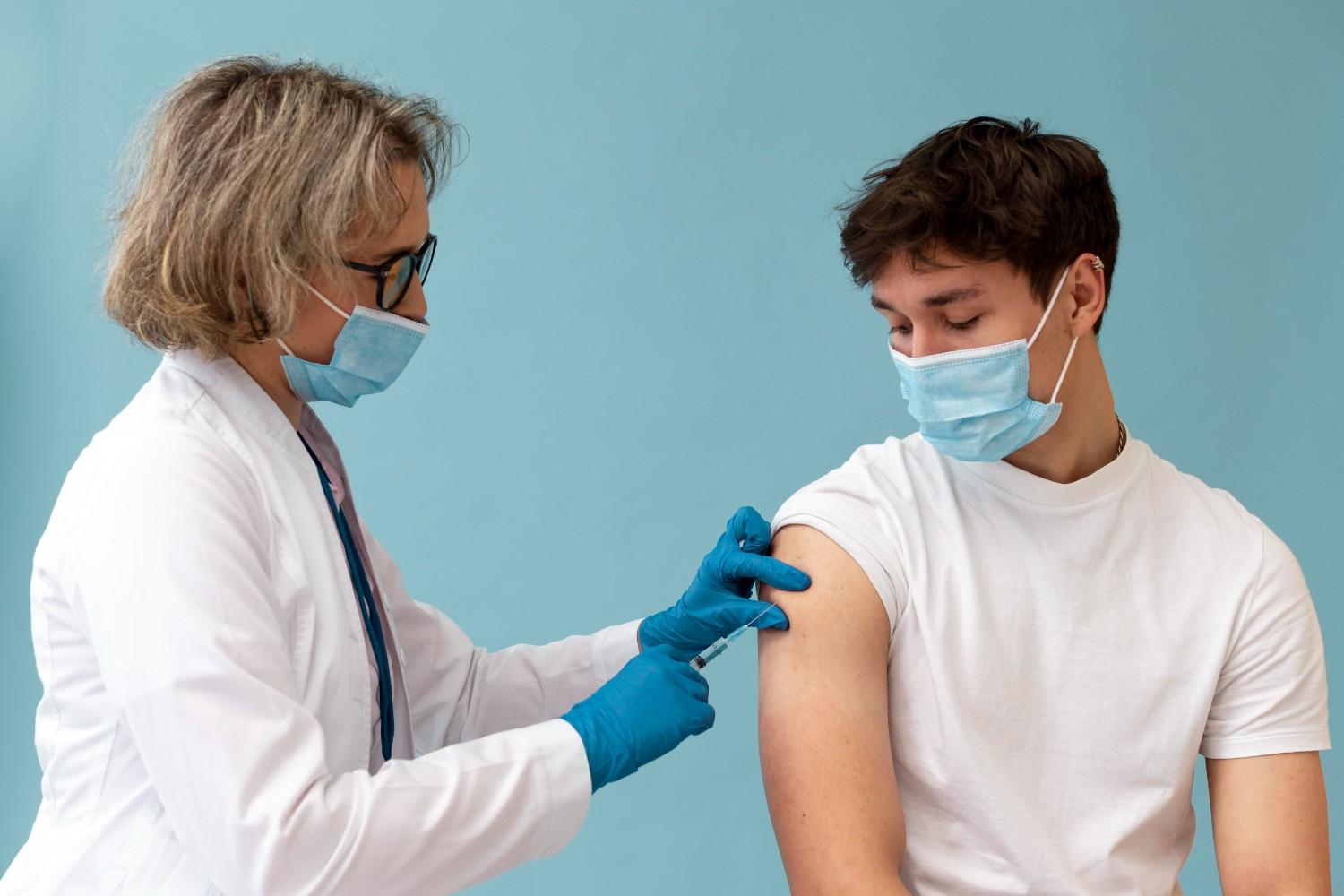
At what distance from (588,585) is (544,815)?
1.17 metres

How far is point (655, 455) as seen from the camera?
2475 mm

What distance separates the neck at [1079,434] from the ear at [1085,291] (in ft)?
0.09

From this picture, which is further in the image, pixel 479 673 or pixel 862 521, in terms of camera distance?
pixel 479 673

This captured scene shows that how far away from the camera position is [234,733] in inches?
45.2

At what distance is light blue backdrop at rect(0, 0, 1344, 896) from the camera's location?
2455 mm

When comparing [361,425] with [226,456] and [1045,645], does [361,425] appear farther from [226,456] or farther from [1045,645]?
[1045,645]

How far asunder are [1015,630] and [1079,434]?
27 cm

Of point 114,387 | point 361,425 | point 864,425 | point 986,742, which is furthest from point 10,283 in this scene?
point 986,742

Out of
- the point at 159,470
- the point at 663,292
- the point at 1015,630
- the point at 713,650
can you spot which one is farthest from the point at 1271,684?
the point at 663,292

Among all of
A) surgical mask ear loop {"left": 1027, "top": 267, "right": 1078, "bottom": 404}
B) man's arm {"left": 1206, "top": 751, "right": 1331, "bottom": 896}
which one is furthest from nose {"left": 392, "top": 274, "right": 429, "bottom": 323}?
man's arm {"left": 1206, "top": 751, "right": 1331, "bottom": 896}

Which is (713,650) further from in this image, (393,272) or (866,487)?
(393,272)

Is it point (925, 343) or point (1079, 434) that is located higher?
point (925, 343)

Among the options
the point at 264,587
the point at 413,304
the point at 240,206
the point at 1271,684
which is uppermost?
the point at 240,206

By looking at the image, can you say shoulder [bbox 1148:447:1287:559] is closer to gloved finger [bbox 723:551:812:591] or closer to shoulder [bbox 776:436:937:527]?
shoulder [bbox 776:436:937:527]
